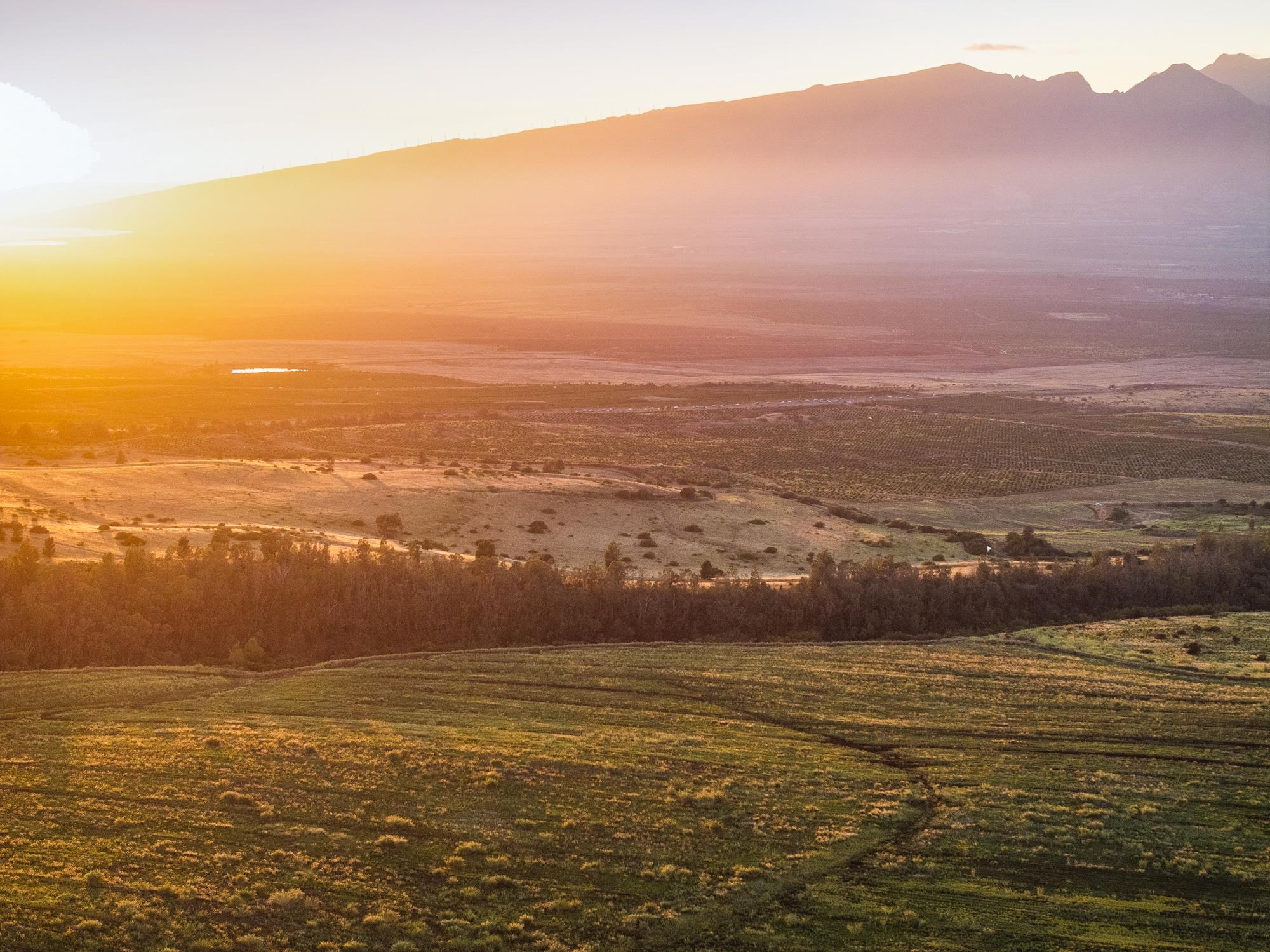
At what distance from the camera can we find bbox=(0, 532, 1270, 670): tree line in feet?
103

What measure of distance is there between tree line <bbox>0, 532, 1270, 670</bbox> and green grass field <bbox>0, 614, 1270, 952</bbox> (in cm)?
436

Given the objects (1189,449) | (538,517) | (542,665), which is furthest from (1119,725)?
(1189,449)

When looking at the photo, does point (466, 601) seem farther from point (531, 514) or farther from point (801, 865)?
point (801, 865)

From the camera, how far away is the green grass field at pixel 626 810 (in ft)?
52.2

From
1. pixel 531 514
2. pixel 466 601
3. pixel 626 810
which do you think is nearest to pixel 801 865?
pixel 626 810

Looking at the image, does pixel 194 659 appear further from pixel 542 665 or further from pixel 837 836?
pixel 837 836

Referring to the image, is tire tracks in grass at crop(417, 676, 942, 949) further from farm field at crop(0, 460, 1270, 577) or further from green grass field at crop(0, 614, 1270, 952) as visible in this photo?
farm field at crop(0, 460, 1270, 577)

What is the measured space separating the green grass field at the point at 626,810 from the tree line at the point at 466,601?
436 cm

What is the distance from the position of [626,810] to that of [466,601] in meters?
16.4

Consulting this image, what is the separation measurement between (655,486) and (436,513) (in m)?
13.6

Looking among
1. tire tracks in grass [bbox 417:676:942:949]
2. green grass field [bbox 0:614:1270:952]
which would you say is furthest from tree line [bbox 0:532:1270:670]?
tire tracks in grass [bbox 417:676:942:949]

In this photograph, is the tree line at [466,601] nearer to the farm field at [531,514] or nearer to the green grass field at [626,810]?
the green grass field at [626,810]

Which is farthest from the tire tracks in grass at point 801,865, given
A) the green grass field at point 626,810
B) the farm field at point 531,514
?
the farm field at point 531,514

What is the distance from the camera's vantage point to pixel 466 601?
3522 cm
